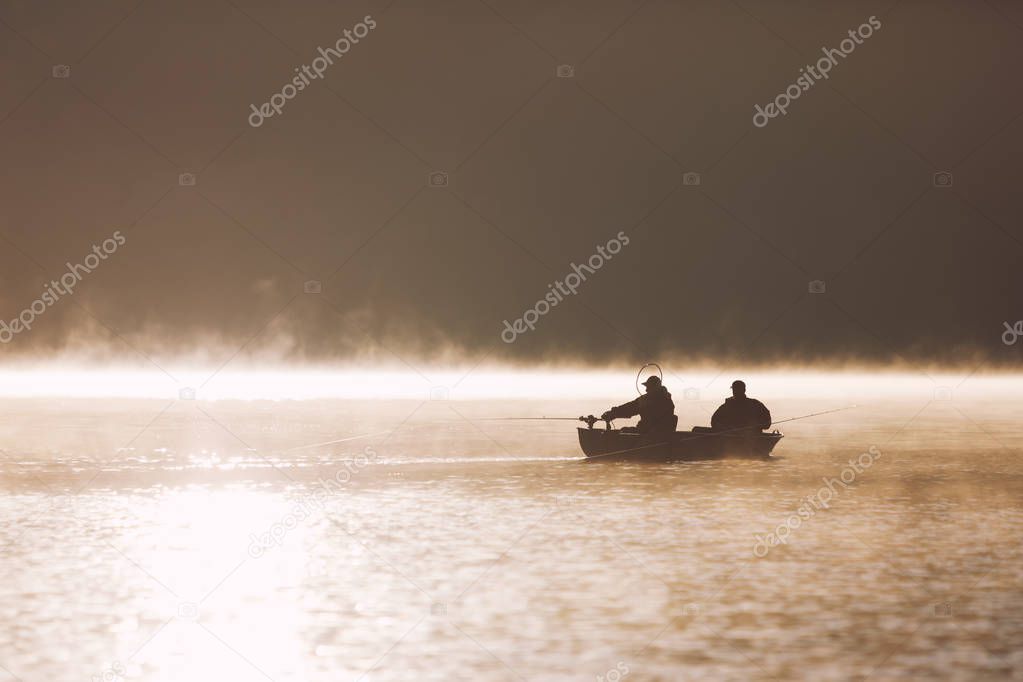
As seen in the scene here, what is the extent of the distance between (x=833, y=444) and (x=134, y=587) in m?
38.5

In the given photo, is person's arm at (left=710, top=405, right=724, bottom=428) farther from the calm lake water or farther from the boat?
the calm lake water

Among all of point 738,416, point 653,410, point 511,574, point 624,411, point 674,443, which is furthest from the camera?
point 738,416

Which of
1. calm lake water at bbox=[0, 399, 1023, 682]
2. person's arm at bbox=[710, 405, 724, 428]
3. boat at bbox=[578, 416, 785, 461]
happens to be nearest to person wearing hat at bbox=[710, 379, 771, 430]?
person's arm at bbox=[710, 405, 724, 428]

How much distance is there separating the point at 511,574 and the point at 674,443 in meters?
15.7

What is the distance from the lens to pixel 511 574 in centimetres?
1619

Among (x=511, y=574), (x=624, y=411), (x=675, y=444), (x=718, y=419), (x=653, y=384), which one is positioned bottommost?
(x=511, y=574)

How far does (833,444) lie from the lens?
4897cm

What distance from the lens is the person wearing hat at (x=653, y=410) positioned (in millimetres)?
29969

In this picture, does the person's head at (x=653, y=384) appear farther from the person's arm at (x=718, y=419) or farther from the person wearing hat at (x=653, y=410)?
the person's arm at (x=718, y=419)

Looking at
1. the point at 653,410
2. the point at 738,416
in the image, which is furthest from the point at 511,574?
the point at 738,416

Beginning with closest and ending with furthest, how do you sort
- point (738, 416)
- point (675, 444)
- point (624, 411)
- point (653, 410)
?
point (624, 411) → point (653, 410) → point (675, 444) → point (738, 416)

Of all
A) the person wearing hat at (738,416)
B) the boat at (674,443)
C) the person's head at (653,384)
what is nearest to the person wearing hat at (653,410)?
the person's head at (653,384)

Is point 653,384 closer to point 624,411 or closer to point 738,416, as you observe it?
point 624,411

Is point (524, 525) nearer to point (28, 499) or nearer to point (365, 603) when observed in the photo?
point (365, 603)
